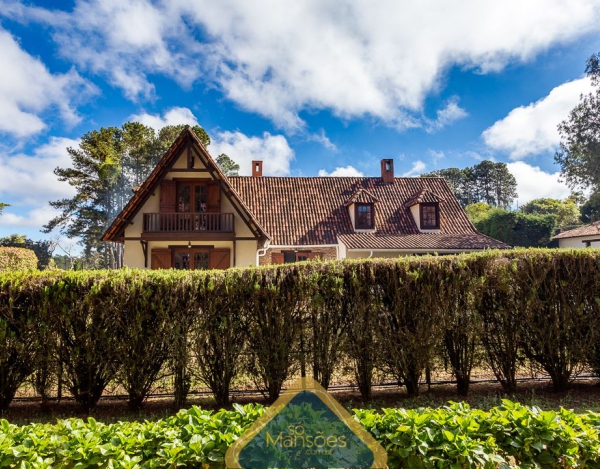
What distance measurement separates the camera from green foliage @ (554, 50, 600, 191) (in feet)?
82.2

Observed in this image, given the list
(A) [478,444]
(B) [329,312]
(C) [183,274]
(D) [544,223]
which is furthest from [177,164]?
(D) [544,223]

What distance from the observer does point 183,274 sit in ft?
16.5

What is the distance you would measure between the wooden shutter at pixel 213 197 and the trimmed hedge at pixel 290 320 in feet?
35.1

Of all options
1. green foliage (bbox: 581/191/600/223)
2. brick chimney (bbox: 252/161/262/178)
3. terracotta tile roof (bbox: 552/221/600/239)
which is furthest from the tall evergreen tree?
green foliage (bbox: 581/191/600/223)

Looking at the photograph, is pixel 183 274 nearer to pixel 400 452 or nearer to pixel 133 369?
pixel 133 369

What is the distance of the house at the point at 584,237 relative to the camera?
26.1m

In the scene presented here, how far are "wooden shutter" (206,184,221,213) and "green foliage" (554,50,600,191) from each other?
26.6 metres

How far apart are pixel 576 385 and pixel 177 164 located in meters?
15.1

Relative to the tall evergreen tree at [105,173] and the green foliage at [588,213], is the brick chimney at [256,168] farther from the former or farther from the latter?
the green foliage at [588,213]

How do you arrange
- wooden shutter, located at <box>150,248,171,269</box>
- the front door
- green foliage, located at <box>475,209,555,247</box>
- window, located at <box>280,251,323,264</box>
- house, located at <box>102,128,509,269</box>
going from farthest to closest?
green foliage, located at <box>475,209,555,247</box> → window, located at <box>280,251,323,264</box> → the front door → wooden shutter, located at <box>150,248,171,269</box> → house, located at <box>102,128,509,269</box>

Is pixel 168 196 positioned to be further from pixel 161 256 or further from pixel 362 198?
pixel 362 198

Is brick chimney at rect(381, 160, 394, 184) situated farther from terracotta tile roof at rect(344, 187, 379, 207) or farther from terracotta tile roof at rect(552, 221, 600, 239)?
terracotta tile roof at rect(552, 221, 600, 239)

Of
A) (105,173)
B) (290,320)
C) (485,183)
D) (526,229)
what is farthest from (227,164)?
(485,183)

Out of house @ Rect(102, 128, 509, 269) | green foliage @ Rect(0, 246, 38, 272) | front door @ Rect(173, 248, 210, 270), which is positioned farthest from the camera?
front door @ Rect(173, 248, 210, 270)
